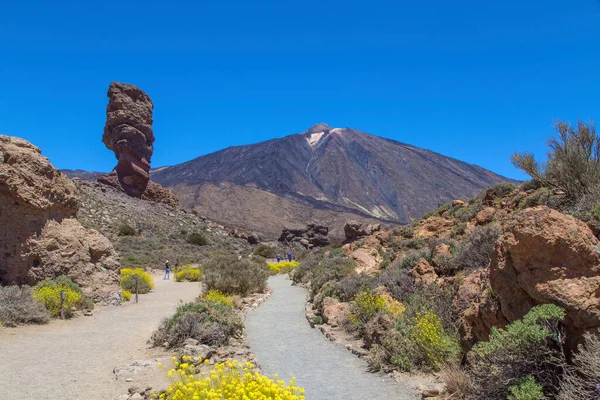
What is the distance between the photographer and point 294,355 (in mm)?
7852

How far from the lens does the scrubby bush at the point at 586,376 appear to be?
3.58 m

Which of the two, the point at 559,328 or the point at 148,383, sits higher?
the point at 559,328

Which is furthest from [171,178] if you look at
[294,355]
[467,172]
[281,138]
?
[294,355]

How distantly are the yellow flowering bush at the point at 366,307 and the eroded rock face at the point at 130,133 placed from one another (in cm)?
4361

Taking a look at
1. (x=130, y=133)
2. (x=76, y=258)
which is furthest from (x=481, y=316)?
(x=130, y=133)

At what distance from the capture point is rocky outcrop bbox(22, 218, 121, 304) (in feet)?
37.8

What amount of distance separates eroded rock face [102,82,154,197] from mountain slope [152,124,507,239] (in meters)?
51.4

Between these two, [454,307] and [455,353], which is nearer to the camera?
[455,353]

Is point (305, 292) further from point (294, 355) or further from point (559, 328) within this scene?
point (559, 328)

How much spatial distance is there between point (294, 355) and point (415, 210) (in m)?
133

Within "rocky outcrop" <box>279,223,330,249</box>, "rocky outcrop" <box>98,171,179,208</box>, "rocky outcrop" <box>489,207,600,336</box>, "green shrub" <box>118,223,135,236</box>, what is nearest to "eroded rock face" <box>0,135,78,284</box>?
"rocky outcrop" <box>489,207,600,336</box>

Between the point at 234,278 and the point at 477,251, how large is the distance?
358 inches

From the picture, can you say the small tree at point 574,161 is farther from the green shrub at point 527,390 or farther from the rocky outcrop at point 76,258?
the rocky outcrop at point 76,258

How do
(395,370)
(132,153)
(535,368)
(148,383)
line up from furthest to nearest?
1. (132,153)
2. (395,370)
3. (148,383)
4. (535,368)
